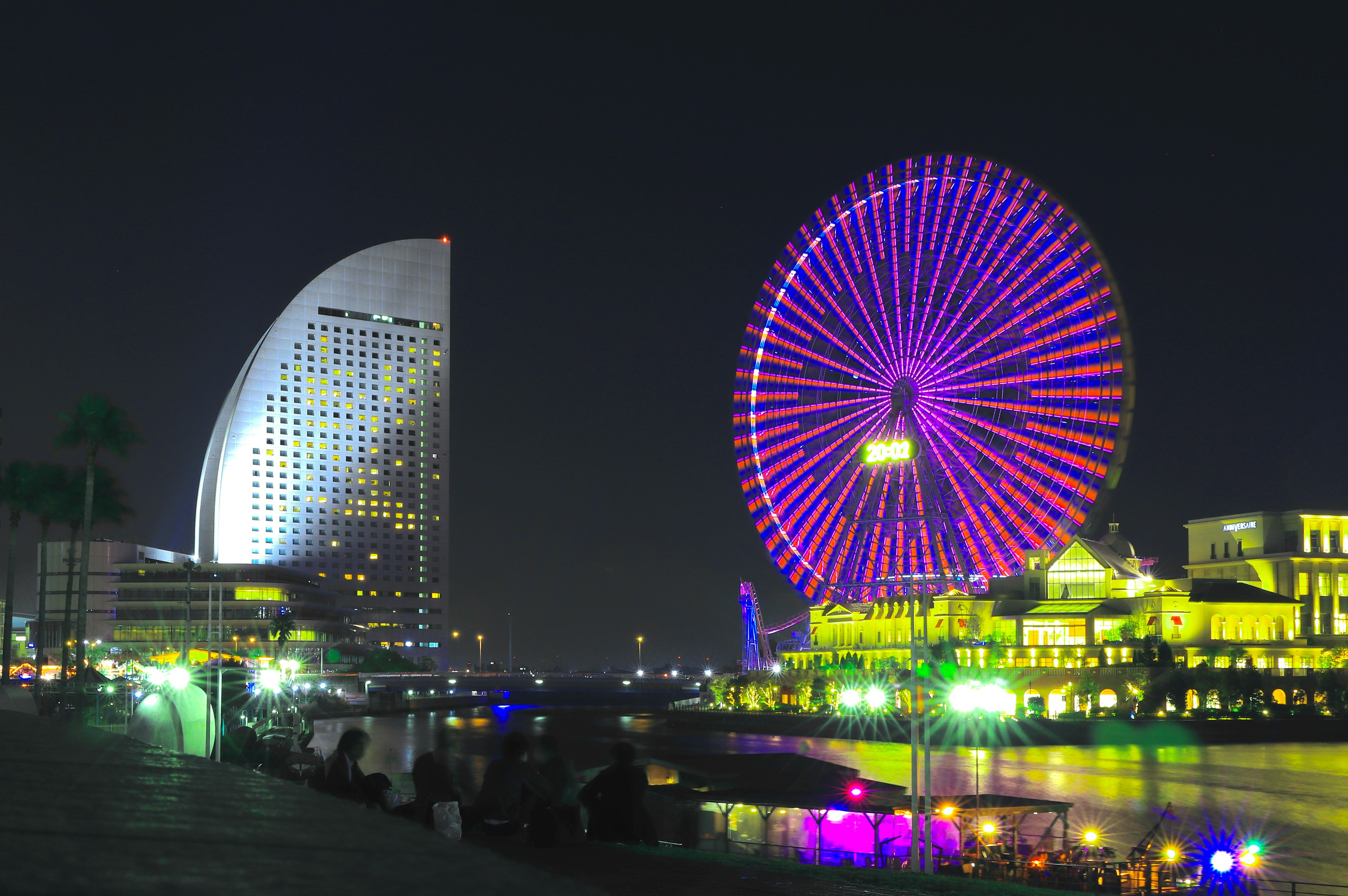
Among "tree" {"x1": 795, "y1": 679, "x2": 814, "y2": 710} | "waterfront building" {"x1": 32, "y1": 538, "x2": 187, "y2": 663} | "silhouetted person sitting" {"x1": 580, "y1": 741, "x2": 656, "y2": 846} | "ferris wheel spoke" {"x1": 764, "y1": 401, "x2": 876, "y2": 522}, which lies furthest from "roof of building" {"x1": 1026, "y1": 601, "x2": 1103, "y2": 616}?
"waterfront building" {"x1": 32, "y1": 538, "x2": 187, "y2": 663}

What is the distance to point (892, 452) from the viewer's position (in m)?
81.3

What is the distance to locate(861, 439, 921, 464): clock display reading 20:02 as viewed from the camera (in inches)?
3152

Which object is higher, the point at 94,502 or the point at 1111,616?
the point at 94,502

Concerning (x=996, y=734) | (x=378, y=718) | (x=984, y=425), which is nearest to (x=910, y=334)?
(x=984, y=425)

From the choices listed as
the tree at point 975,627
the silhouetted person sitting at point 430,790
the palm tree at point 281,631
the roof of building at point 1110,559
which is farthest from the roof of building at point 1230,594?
the palm tree at point 281,631

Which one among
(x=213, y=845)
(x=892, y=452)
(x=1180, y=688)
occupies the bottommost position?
(x=1180, y=688)

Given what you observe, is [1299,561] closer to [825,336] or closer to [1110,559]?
[1110,559]

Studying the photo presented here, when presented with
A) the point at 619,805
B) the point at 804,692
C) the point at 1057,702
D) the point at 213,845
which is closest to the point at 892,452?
the point at 1057,702

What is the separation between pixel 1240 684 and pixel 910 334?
42.9m

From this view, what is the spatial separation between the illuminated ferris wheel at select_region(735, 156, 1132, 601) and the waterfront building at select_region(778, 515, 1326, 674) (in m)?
22.6

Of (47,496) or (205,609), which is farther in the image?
(205,609)

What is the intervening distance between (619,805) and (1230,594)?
110990 mm

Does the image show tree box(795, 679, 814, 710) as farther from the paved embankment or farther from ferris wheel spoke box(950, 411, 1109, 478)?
the paved embankment

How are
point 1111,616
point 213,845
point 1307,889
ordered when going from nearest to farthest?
point 213,845 → point 1307,889 → point 1111,616
